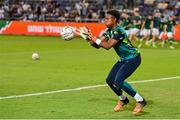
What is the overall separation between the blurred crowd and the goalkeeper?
3301cm

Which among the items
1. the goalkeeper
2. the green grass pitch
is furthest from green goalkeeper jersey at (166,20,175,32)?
the goalkeeper

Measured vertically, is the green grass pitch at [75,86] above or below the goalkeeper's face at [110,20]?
below

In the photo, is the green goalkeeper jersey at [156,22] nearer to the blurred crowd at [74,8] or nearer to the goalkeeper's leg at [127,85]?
the blurred crowd at [74,8]

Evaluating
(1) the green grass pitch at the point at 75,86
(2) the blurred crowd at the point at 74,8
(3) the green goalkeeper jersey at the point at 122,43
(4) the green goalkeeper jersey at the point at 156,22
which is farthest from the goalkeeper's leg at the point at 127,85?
(2) the blurred crowd at the point at 74,8

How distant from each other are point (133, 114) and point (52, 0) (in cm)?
3806

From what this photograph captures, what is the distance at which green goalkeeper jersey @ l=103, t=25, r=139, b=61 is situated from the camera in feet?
38.5

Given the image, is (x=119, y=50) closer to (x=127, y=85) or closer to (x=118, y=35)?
(x=118, y=35)

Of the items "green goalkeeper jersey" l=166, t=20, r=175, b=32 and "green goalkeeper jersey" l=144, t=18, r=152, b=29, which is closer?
"green goalkeeper jersey" l=166, t=20, r=175, b=32

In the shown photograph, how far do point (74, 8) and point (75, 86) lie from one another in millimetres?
32526

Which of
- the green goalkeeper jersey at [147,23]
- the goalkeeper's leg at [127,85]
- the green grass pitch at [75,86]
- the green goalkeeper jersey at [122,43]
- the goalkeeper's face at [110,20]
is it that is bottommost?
the green goalkeeper jersey at [147,23]

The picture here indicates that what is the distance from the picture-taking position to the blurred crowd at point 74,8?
46.0 metres

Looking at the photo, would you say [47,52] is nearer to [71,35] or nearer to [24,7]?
[71,35]

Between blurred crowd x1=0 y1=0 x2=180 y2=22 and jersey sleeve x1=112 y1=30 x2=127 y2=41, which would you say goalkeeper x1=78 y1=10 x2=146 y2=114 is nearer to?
jersey sleeve x1=112 y1=30 x2=127 y2=41

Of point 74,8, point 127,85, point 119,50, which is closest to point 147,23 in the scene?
point 74,8
